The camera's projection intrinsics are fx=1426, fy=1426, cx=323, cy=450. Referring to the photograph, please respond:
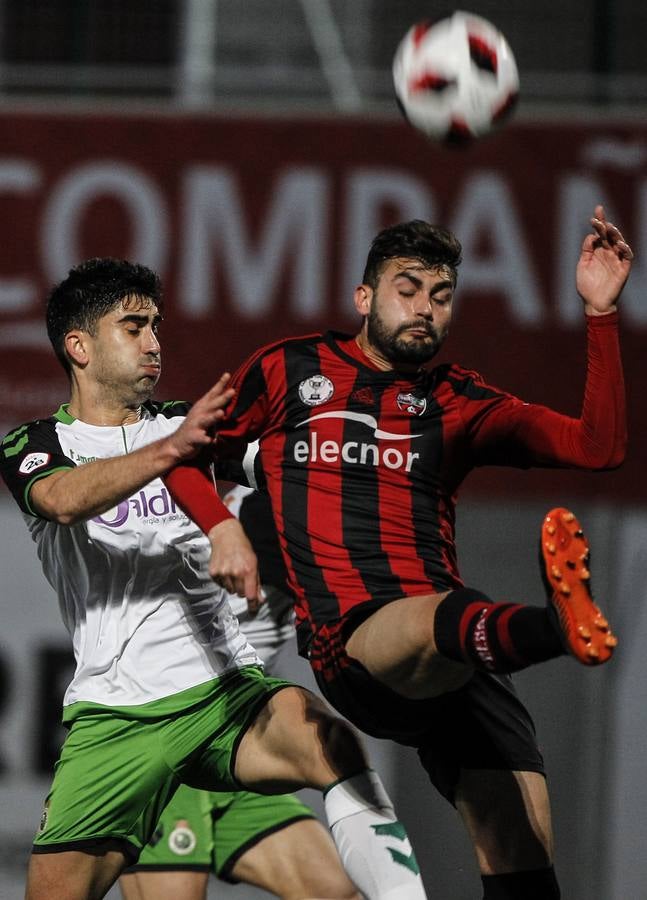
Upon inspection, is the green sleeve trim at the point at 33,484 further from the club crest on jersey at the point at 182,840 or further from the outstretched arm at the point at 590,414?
the club crest on jersey at the point at 182,840

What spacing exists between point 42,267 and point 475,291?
7.18ft

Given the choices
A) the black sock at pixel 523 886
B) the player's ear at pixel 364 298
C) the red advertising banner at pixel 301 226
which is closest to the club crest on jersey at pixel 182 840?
the black sock at pixel 523 886

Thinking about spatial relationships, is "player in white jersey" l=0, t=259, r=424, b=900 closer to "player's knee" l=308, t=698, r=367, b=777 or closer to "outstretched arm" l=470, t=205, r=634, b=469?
"player's knee" l=308, t=698, r=367, b=777

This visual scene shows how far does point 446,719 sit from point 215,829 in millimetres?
1372

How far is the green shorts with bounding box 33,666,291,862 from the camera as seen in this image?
384 cm

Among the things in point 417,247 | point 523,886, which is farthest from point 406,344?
point 523,886

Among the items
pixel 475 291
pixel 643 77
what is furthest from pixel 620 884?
pixel 643 77

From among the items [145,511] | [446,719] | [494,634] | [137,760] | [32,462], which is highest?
[32,462]

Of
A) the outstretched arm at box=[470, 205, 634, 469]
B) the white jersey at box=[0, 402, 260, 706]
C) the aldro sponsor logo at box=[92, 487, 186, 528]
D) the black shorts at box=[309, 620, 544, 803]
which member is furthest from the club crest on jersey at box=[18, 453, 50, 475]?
the outstretched arm at box=[470, 205, 634, 469]

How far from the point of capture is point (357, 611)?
3756mm

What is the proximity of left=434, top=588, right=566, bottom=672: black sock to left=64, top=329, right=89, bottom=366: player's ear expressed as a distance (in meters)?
1.40

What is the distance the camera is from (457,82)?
14.3ft

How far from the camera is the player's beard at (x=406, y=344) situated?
3.97 m

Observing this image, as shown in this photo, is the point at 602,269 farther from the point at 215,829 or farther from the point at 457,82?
the point at 215,829
